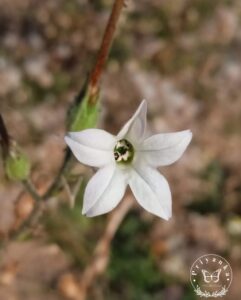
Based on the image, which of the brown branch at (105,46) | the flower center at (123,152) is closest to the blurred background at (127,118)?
the flower center at (123,152)

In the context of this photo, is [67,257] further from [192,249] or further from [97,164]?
[97,164]

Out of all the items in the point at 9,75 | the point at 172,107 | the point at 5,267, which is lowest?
the point at 5,267

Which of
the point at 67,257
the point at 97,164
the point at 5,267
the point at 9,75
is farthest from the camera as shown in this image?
the point at 9,75

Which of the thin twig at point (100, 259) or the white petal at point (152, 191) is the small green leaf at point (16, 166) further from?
the thin twig at point (100, 259)

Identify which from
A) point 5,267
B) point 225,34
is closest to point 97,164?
point 5,267

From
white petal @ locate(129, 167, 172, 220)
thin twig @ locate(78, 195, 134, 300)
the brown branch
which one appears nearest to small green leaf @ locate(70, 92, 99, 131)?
the brown branch

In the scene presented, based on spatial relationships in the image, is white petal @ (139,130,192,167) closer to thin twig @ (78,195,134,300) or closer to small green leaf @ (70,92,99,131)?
small green leaf @ (70,92,99,131)

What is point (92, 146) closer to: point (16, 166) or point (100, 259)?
point (16, 166)
